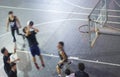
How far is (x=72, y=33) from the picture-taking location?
16.0 meters

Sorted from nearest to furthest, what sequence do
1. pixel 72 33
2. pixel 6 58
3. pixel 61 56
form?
pixel 6 58, pixel 61 56, pixel 72 33

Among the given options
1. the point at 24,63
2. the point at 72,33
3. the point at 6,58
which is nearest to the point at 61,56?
the point at 6,58

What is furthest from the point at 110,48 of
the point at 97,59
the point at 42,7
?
the point at 42,7

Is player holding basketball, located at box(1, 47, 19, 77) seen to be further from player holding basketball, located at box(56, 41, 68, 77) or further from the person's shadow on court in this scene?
player holding basketball, located at box(56, 41, 68, 77)

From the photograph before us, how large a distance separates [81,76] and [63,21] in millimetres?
7628

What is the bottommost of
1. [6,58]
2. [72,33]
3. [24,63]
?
[24,63]

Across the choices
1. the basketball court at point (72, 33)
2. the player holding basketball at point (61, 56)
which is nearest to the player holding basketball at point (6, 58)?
the basketball court at point (72, 33)

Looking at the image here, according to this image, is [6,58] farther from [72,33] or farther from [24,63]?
[72,33]

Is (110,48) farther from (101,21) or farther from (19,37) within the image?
(19,37)

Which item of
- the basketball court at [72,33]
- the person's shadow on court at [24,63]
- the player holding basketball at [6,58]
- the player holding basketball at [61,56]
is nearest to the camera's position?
the player holding basketball at [6,58]

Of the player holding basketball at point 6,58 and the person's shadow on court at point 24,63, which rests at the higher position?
the player holding basketball at point 6,58

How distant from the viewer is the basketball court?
13.3m

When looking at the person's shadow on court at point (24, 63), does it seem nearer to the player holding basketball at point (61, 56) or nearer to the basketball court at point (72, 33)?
the basketball court at point (72, 33)

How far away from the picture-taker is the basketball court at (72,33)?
13.3m
